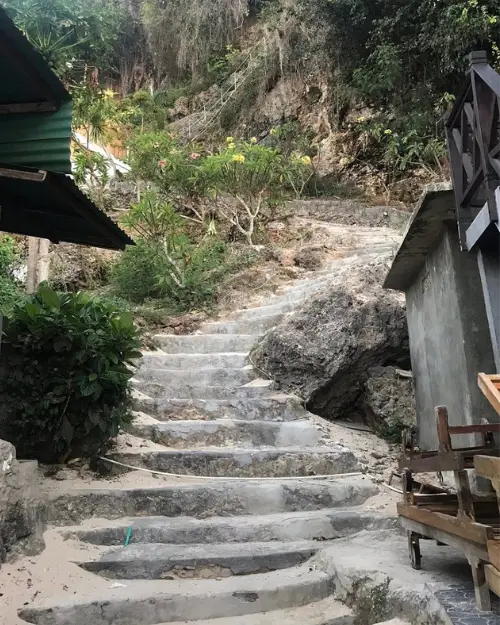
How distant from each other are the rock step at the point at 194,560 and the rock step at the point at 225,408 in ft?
6.18

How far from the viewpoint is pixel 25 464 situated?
324cm

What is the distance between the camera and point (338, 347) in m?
5.86

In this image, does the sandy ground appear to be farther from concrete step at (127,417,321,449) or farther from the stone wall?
concrete step at (127,417,321,449)

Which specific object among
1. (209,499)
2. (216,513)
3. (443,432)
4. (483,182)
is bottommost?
(216,513)

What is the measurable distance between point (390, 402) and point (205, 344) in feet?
8.56

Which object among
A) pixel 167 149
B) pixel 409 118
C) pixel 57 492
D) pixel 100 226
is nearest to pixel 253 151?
pixel 167 149

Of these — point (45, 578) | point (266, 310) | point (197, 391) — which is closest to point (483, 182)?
point (197, 391)

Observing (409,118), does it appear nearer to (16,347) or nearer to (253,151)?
(253,151)

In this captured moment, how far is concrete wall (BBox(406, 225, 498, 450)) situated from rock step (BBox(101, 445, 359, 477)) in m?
0.99

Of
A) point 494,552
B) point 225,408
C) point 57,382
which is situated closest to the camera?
point 494,552

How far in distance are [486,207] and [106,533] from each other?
3243mm

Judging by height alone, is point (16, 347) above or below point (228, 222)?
below

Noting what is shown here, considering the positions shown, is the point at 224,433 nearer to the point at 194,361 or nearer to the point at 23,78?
the point at 194,361

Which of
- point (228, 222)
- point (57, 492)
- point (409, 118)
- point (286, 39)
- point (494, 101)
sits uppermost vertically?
point (286, 39)
